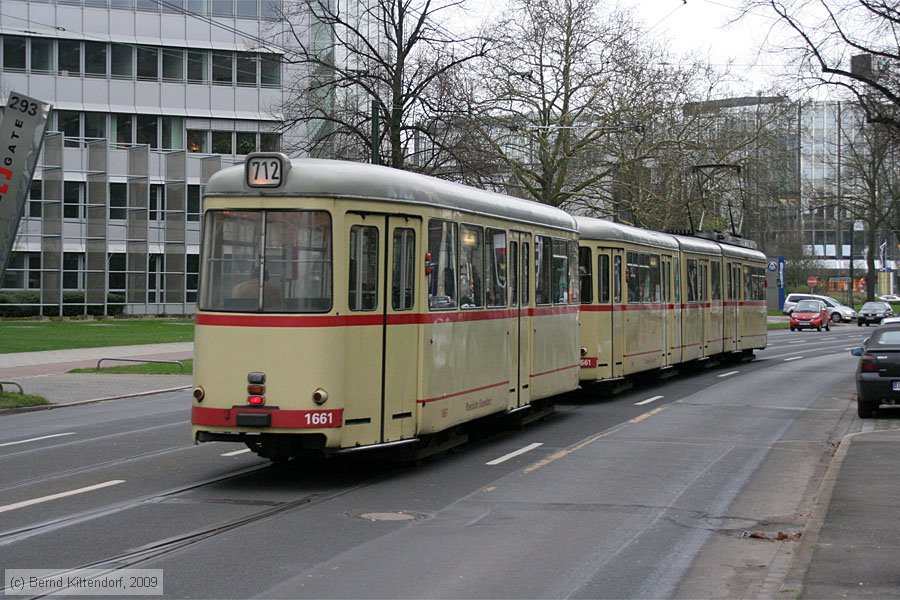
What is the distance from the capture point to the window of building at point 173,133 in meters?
58.0

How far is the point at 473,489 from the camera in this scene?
11.5 metres

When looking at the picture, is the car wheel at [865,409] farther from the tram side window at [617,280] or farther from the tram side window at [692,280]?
the tram side window at [692,280]

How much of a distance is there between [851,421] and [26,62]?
158ft

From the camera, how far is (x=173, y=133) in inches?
2287

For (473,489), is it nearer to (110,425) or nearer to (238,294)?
(238,294)

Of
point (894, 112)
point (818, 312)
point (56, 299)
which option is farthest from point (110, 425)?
point (818, 312)

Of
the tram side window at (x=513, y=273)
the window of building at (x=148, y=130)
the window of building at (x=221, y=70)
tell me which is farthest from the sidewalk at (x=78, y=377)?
the window of building at (x=221, y=70)

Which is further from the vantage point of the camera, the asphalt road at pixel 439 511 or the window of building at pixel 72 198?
the window of building at pixel 72 198

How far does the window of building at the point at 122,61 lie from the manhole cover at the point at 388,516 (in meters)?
51.4

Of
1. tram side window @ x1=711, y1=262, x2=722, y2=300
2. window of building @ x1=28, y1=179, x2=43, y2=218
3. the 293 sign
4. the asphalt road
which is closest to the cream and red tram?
the asphalt road

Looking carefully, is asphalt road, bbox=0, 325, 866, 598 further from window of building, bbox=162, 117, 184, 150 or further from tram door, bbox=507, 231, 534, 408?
window of building, bbox=162, 117, 184, 150

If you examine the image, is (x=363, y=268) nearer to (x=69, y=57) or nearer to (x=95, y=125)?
(x=95, y=125)

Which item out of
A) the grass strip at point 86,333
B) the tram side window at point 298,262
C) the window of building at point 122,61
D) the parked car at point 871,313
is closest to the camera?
the tram side window at point 298,262

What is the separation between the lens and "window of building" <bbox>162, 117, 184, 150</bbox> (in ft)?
190
